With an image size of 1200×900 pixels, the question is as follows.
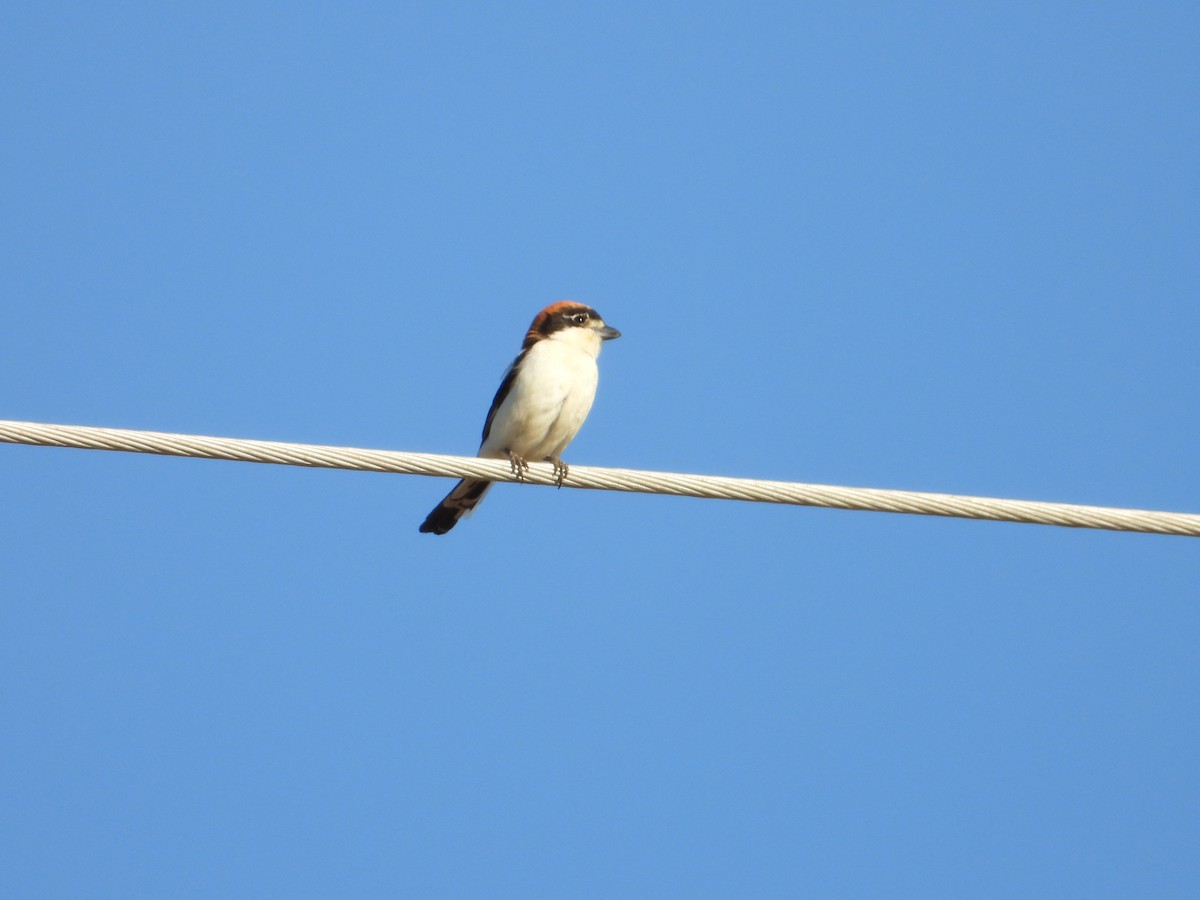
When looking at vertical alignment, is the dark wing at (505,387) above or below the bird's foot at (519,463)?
above

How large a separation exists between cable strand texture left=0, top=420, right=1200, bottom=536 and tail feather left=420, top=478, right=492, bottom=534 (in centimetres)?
293

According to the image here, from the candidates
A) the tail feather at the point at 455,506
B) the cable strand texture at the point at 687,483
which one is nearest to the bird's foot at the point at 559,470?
the tail feather at the point at 455,506

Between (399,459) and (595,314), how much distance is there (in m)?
3.76

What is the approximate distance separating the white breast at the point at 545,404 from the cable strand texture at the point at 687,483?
2.61 meters

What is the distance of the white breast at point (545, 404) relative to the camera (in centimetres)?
810

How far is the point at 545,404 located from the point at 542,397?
0.05 metres

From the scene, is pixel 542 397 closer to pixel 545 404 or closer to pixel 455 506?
pixel 545 404

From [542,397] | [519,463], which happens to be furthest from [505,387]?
[519,463]

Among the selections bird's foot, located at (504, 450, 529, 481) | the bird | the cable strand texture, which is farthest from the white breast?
the cable strand texture

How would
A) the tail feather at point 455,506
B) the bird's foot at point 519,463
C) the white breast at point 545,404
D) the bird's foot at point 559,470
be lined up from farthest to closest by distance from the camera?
the tail feather at point 455,506
the white breast at point 545,404
the bird's foot at point 519,463
the bird's foot at point 559,470

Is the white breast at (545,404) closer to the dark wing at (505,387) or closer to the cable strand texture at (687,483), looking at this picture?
the dark wing at (505,387)

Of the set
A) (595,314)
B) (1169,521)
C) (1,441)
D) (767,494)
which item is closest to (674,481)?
(767,494)

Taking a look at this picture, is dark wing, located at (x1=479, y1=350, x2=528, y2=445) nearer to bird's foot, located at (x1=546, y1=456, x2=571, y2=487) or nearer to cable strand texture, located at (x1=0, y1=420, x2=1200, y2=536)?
bird's foot, located at (x1=546, y1=456, x2=571, y2=487)

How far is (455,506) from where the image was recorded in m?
8.55
